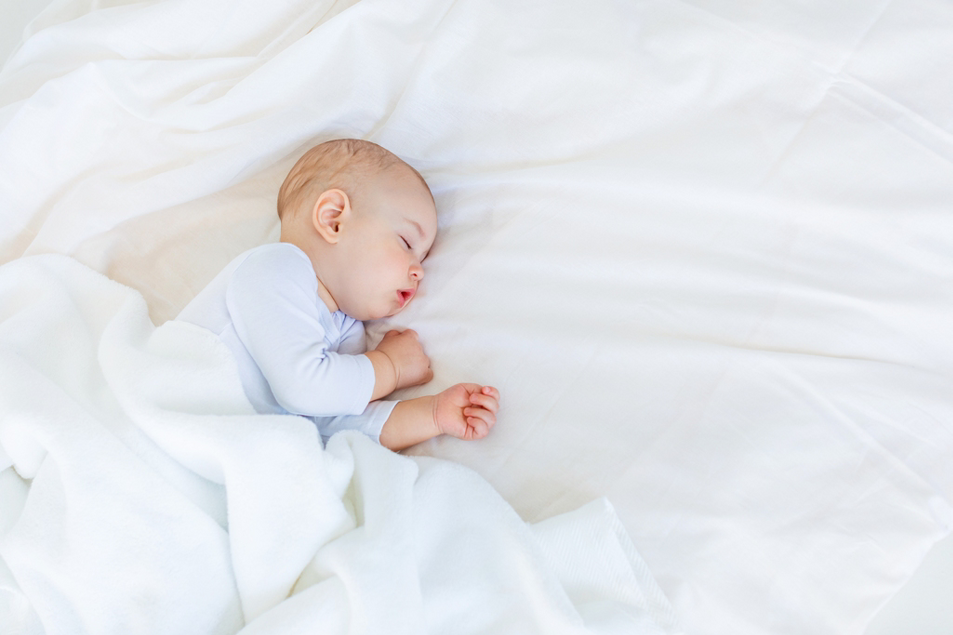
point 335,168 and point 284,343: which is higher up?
point 335,168

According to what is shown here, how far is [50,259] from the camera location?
3.69 ft

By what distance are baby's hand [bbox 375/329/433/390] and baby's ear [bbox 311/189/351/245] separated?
7.1 inches

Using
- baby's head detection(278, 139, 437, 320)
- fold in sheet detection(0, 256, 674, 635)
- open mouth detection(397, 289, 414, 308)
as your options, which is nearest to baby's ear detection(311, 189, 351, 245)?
baby's head detection(278, 139, 437, 320)

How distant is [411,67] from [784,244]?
25.6 inches

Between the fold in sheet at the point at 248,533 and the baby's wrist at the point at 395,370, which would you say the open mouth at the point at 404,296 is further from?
the fold in sheet at the point at 248,533

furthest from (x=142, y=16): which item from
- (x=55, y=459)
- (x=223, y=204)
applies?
(x=55, y=459)

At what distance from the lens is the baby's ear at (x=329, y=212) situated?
1.11m

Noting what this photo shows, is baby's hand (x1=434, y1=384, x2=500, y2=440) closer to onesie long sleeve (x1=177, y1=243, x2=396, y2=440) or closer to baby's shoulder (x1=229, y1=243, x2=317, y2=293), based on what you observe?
onesie long sleeve (x1=177, y1=243, x2=396, y2=440)

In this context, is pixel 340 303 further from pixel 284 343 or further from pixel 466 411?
pixel 466 411

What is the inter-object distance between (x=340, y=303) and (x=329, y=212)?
0.14 meters

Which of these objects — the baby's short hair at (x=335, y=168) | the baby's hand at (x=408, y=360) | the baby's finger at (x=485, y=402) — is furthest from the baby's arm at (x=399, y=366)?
the baby's short hair at (x=335, y=168)

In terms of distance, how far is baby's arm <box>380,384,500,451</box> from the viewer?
985mm

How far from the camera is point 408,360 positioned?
1.08 m

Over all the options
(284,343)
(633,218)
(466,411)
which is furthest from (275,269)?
(633,218)
